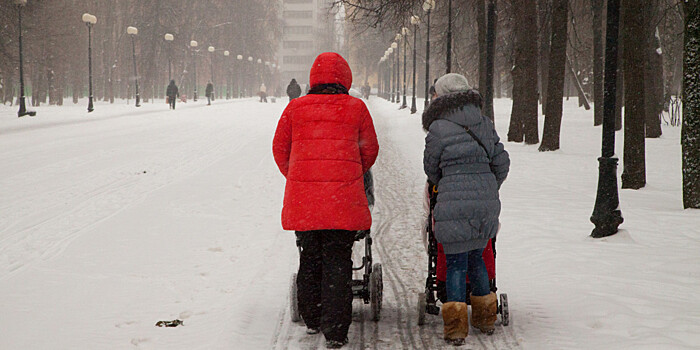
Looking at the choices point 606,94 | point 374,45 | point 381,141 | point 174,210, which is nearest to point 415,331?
point 606,94

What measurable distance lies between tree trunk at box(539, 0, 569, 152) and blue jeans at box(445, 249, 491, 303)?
12307 mm

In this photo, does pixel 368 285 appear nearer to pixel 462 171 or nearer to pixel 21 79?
pixel 462 171

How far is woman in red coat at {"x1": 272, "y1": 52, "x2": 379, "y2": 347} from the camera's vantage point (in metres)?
4.41

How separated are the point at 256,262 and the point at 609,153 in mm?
4058

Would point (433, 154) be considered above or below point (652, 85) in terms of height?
below

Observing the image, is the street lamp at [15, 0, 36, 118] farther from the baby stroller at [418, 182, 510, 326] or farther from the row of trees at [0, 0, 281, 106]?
the baby stroller at [418, 182, 510, 326]

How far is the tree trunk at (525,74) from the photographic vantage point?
1783cm

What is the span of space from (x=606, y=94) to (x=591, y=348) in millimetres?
3855

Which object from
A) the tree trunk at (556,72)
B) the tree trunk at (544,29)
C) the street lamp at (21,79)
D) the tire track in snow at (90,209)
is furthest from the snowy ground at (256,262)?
the street lamp at (21,79)

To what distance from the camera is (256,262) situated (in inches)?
270

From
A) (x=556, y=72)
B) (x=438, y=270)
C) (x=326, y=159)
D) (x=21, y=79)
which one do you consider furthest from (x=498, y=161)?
(x=21, y=79)

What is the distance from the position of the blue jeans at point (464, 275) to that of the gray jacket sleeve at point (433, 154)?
56 centimetres

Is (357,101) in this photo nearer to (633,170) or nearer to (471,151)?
(471,151)

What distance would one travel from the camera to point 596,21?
2292 cm
